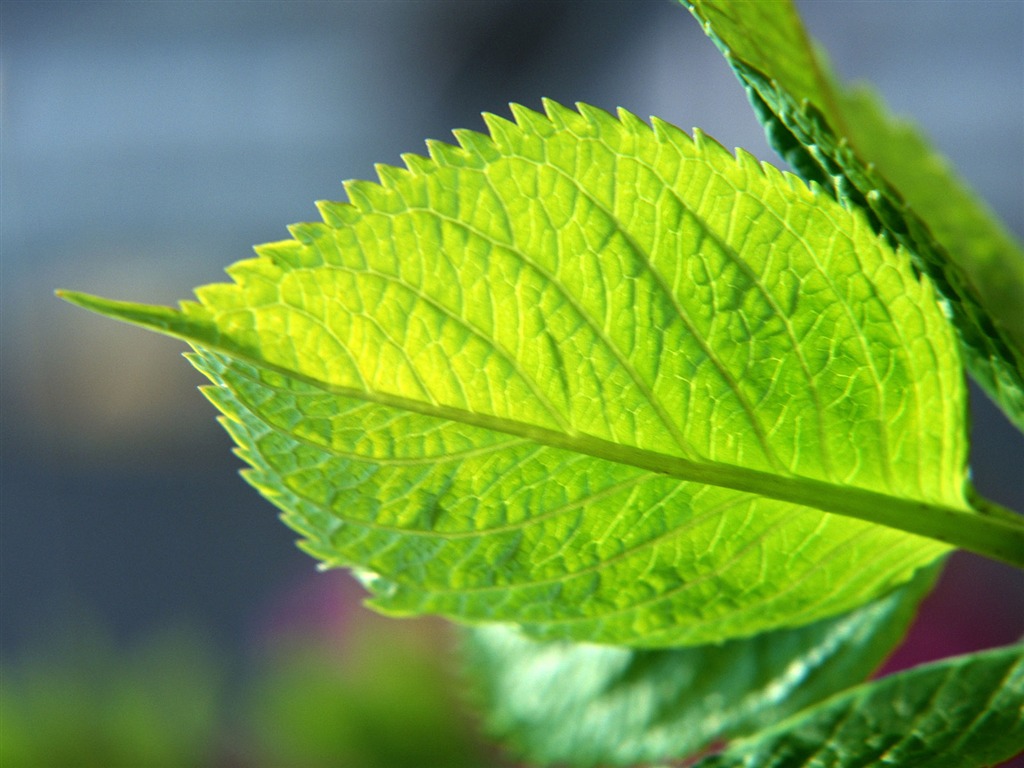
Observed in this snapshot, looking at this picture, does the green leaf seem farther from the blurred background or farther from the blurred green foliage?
the blurred background

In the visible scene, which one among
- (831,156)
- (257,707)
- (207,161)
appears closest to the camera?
(831,156)

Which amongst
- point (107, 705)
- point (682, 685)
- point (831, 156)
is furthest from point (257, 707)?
point (831, 156)

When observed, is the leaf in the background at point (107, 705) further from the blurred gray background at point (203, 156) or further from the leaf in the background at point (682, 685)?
the blurred gray background at point (203, 156)

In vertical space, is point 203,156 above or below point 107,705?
above

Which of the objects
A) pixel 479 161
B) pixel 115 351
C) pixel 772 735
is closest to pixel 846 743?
pixel 772 735

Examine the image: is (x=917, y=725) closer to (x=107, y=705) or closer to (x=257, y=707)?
(x=257, y=707)

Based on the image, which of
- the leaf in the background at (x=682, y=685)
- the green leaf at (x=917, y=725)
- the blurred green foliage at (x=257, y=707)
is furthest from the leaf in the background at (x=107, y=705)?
the green leaf at (x=917, y=725)
